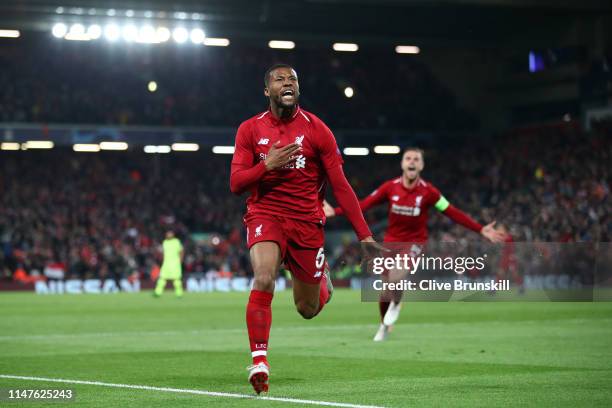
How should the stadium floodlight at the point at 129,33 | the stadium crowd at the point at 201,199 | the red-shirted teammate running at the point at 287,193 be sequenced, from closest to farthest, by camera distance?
Result: the red-shirted teammate running at the point at 287,193 < the stadium crowd at the point at 201,199 < the stadium floodlight at the point at 129,33

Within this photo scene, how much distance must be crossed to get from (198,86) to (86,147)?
6.16 metres

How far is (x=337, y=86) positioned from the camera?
55375 mm

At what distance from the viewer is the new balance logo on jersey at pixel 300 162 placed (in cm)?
923

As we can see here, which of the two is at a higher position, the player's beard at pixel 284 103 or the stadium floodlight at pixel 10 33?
the stadium floodlight at pixel 10 33

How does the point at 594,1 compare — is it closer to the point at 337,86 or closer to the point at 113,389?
the point at 337,86

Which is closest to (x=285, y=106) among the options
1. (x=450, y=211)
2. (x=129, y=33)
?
(x=450, y=211)

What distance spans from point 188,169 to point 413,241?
1547 inches

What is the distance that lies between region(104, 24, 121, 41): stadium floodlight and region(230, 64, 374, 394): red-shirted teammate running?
36.7 metres

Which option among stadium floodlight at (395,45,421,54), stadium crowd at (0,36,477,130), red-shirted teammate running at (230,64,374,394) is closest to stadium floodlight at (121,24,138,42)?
stadium crowd at (0,36,477,130)

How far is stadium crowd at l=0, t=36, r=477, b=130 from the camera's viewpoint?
49.5 metres

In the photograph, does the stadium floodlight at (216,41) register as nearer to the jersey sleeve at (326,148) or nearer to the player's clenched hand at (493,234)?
the player's clenched hand at (493,234)

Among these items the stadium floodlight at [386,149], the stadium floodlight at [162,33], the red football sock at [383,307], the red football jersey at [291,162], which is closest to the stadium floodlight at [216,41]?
the stadium floodlight at [162,33]

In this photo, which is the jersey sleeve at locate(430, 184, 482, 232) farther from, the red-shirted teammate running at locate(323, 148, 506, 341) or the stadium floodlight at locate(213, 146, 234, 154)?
the stadium floodlight at locate(213, 146, 234, 154)

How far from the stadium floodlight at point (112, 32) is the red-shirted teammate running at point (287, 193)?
36657 mm
